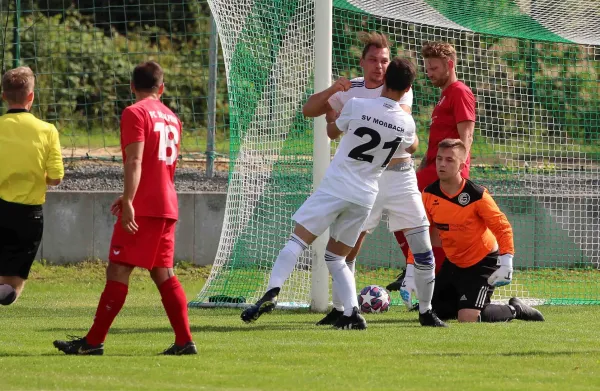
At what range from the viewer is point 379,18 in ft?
35.3

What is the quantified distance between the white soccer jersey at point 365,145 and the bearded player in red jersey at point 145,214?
151cm

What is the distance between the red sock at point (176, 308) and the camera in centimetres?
639

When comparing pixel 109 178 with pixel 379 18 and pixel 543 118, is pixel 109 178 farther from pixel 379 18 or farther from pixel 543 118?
pixel 543 118

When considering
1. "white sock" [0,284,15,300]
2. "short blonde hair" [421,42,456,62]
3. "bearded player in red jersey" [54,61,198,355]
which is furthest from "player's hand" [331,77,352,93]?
"white sock" [0,284,15,300]

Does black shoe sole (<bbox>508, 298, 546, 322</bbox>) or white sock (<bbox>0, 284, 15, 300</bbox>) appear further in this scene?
black shoe sole (<bbox>508, 298, 546, 322</bbox>)

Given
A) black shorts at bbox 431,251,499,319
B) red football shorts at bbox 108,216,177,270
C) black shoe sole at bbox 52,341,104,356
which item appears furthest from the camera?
black shorts at bbox 431,251,499,319

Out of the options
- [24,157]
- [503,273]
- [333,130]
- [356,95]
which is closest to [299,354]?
[333,130]

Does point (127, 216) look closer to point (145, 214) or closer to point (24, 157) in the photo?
point (145, 214)

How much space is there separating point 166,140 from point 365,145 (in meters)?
1.68

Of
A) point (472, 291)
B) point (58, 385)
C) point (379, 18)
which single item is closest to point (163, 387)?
point (58, 385)

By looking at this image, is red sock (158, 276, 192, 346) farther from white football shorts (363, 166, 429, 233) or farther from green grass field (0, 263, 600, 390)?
white football shorts (363, 166, 429, 233)

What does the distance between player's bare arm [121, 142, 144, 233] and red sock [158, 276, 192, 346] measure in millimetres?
458

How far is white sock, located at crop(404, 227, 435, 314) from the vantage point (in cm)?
808

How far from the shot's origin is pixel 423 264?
8.06 m
